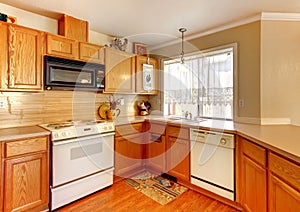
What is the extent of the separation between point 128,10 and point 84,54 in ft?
2.70

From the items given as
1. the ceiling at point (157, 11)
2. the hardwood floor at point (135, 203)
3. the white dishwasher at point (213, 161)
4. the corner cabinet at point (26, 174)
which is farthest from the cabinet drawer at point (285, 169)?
the corner cabinet at point (26, 174)

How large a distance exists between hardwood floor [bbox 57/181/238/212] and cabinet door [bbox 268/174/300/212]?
0.74 meters

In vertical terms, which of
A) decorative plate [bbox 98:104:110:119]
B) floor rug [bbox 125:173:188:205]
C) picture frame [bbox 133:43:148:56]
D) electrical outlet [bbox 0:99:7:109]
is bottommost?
floor rug [bbox 125:173:188:205]

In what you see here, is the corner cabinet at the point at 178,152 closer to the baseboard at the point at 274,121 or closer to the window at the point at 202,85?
the window at the point at 202,85

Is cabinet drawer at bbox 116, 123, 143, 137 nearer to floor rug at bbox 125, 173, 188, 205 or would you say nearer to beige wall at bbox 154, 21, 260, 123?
floor rug at bbox 125, 173, 188, 205

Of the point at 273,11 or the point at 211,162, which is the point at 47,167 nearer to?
the point at 211,162

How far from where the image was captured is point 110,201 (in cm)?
215

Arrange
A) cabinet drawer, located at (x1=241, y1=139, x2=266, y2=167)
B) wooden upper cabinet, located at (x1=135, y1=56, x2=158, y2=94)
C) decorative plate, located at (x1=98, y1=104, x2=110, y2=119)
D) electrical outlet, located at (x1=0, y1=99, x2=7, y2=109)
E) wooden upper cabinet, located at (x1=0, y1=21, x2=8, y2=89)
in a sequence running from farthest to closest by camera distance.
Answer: wooden upper cabinet, located at (x1=135, y1=56, x2=158, y2=94), decorative plate, located at (x1=98, y1=104, x2=110, y2=119), electrical outlet, located at (x1=0, y1=99, x2=7, y2=109), wooden upper cabinet, located at (x1=0, y1=21, x2=8, y2=89), cabinet drawer, located at (x1=241, y1=139, x2=266, y2=167)

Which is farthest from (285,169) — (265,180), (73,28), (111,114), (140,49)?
(140,49)

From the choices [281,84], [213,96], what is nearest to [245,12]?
[281,84]

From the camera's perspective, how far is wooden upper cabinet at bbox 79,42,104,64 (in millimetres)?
2447

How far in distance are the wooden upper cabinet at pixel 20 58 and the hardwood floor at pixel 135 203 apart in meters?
1.45

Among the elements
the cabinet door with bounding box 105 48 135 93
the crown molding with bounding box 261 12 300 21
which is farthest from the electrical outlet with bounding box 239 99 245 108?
the cabinet door with bounding box 105 48 135 93

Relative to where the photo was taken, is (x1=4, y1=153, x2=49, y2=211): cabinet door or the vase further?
the vase
